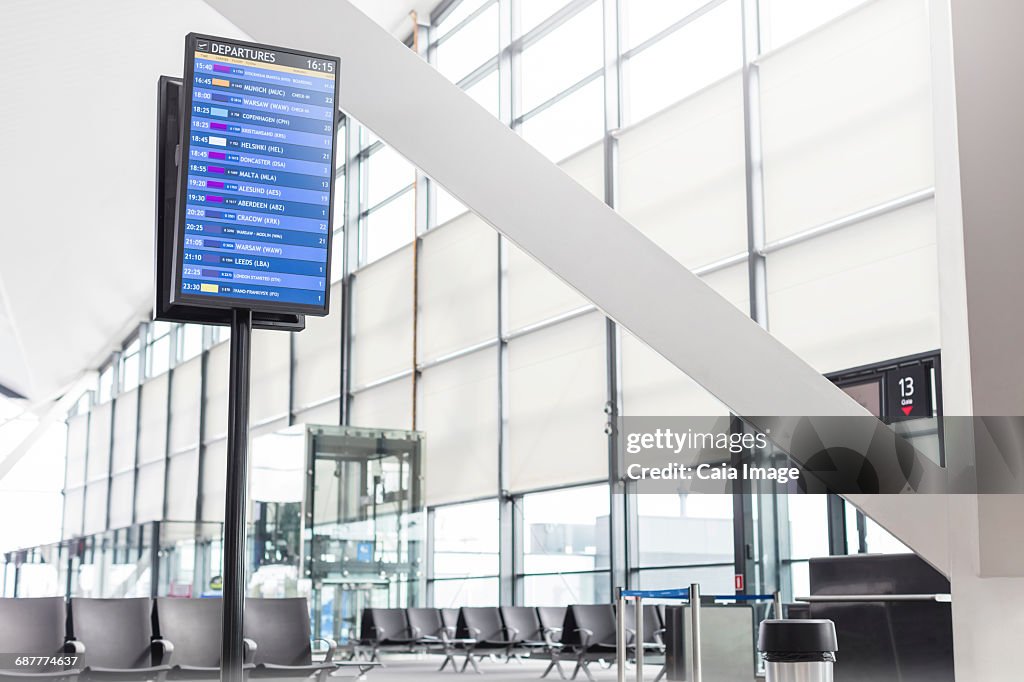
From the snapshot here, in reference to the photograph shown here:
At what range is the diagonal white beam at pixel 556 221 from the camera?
2.98 metres

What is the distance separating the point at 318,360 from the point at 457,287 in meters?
4.43

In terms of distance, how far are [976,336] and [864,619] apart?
2.92 m

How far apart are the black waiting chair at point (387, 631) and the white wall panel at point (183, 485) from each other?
13.5 metres

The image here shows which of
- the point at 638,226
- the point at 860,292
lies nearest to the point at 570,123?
the point at 638,226

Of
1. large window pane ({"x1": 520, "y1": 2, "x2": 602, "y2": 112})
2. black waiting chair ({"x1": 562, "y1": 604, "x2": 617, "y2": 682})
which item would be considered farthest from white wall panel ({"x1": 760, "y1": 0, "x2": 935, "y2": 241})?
black waiting chair ({"x1": 562, "y1": 604, "x2": 617, "y2": 682})

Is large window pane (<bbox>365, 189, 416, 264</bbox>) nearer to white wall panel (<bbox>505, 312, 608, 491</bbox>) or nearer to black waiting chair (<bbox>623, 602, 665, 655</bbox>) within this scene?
white wall panel (<bbox>505, 312, 608, 491</bbox>)

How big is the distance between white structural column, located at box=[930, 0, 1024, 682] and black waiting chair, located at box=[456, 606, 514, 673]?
8.70 metres

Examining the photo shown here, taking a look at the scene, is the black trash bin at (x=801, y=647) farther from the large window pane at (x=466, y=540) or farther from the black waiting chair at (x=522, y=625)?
the large window pane at (x=466, y=540)

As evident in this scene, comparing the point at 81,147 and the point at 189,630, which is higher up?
the point at 81,147

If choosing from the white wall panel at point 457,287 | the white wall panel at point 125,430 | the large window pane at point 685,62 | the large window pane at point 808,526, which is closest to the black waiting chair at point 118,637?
the large window pane at point 808,526

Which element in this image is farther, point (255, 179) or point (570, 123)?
point (570, 123)

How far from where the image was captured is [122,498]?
2966 centimetres

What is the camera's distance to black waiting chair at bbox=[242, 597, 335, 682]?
5859mm

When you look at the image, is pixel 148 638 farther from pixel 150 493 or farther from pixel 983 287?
pixel 150 493
